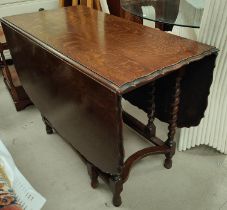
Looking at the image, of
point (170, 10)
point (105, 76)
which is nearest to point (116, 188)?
point (105, 76)

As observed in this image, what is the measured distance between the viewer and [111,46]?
3.86ft

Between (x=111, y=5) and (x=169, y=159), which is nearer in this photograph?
(x=169, y=159)

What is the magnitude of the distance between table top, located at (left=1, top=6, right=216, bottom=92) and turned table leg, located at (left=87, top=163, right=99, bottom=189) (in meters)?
0.59

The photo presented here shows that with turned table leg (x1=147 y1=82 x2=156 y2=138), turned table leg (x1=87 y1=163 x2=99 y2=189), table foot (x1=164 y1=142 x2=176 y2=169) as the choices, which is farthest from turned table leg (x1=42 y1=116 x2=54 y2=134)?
table foot (x1=164 y1=142 x2=176 y2=169)

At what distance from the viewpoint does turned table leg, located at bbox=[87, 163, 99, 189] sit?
1.39m

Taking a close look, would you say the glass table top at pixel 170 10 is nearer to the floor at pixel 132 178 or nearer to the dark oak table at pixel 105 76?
the dark oak table at pixel 105 76

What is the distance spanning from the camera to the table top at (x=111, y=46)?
3.18 ft

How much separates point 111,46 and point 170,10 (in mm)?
685

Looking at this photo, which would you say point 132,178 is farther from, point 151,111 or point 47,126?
point 47,126

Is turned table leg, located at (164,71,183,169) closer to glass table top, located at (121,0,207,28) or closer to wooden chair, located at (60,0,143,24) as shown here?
glass table top, located at (121,0,207,28)

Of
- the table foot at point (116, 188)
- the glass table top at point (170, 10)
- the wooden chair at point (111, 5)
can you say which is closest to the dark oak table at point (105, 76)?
the table foot at point (116, 188)

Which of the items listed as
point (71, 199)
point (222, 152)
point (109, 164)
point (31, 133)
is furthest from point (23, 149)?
point (222, 152)

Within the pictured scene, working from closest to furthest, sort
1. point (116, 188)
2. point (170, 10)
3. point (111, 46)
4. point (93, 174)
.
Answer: point (111, 46) < point (116, 188) < point (93, 174) < point (170, 10)

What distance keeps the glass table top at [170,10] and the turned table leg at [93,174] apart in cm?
86
